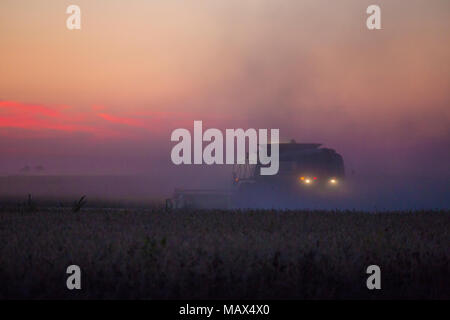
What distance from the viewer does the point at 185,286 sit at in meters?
7.66

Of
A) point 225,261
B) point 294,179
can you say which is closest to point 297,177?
point 294,179

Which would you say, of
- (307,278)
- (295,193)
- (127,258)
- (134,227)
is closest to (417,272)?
(307,278)

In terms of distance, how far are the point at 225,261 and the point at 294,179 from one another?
56.8 ft

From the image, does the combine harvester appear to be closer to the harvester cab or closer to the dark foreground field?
the harvester cab

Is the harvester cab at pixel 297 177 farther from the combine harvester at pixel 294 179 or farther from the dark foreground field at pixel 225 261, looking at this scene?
the dark foreground field at pixel 225 261

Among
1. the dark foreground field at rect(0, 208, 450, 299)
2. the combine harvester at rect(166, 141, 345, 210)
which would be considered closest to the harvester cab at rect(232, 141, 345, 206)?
the combine harvester at rect(166, 141, 345, 210)

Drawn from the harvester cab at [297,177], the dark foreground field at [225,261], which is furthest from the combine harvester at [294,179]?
the dark foreground field at [225,261]

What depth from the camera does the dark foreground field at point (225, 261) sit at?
762 centimetres

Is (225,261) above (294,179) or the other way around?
the other way around

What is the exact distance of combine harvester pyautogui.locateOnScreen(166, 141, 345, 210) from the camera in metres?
25.7

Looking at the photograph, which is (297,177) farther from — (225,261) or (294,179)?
(225,261)

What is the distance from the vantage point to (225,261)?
870 cm

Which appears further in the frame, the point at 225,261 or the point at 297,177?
the point at 297,177
